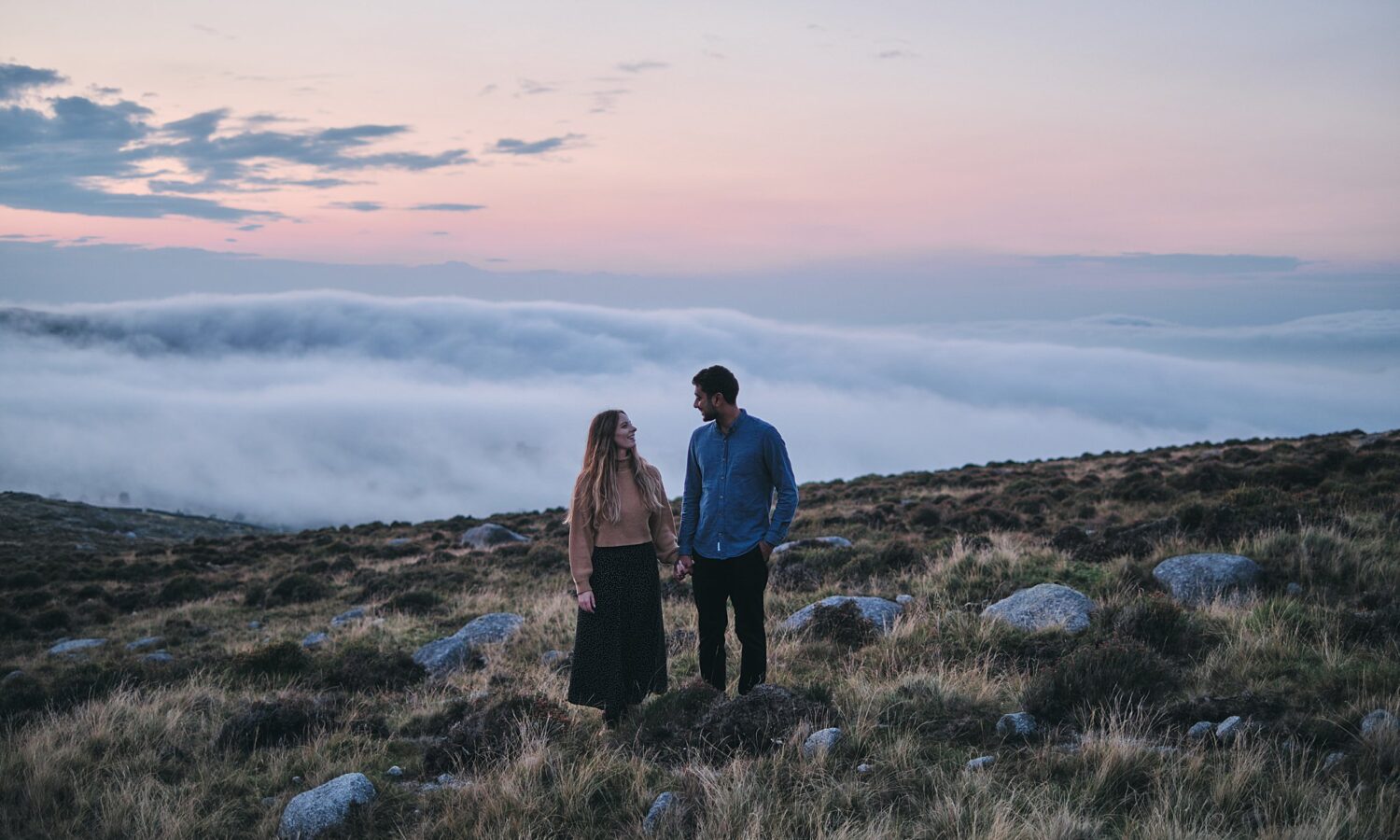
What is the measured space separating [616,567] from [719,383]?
4.80ft

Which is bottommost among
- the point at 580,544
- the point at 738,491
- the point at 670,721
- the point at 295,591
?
the point at 295,591

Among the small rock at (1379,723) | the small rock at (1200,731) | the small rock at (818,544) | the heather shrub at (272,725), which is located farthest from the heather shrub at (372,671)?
the small rock at (1379,723)

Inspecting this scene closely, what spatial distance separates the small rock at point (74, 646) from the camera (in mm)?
12848

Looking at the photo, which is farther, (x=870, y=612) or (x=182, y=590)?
(x=182, y=590)

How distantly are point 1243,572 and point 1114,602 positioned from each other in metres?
1.85

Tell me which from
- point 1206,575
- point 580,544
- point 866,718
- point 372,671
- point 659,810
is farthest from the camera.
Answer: point 372,671

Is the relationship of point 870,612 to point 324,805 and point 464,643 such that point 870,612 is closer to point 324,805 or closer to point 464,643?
point 464,643

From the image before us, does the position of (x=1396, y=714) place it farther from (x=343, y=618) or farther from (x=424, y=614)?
(x=343, y=618)

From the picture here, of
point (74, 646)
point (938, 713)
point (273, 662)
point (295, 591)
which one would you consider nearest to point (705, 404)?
point (938, 713)

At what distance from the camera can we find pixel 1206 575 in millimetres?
8242

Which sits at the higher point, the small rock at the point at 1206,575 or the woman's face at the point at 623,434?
the woman's face at the point at 623,434

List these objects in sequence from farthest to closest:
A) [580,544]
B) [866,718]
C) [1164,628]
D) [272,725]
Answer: [1164,628] → [272,725] → [580,544] → [866,718]

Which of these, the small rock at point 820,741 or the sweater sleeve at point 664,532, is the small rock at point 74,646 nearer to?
the sweater sleeve at point 664,532

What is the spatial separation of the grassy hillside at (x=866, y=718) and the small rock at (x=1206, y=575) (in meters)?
0.25
